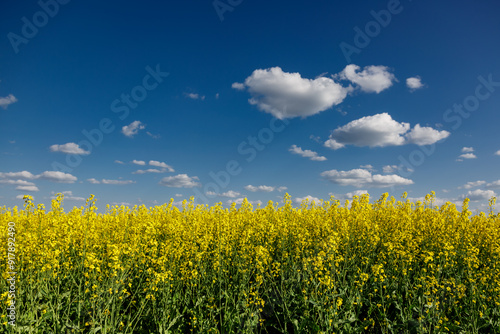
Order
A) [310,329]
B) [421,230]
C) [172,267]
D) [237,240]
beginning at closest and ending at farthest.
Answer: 1. [310,329]
2. [172,267]
3. [237,240]
4. [421,230]

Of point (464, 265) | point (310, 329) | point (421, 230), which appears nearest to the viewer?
point (310, 329)

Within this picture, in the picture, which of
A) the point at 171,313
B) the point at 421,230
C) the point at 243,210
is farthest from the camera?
the point at 243,210

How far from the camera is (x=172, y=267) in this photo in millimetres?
5582

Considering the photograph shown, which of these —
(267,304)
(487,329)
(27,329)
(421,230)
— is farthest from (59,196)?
(421,230)

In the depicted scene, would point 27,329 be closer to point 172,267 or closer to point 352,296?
point 172,267

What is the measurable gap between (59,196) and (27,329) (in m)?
2.61

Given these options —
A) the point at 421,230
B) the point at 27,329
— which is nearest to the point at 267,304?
the point at 27,329

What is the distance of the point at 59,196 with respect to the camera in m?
6.12

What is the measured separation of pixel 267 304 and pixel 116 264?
3.02 meters

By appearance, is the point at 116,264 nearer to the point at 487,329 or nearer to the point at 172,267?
the point at 172,267

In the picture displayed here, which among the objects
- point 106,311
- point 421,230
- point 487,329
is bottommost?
point 487,329

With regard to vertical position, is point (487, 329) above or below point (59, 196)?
below

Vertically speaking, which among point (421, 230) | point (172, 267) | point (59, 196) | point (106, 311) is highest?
point (59, 196)

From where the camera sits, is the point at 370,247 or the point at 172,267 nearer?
the point at 172,267
